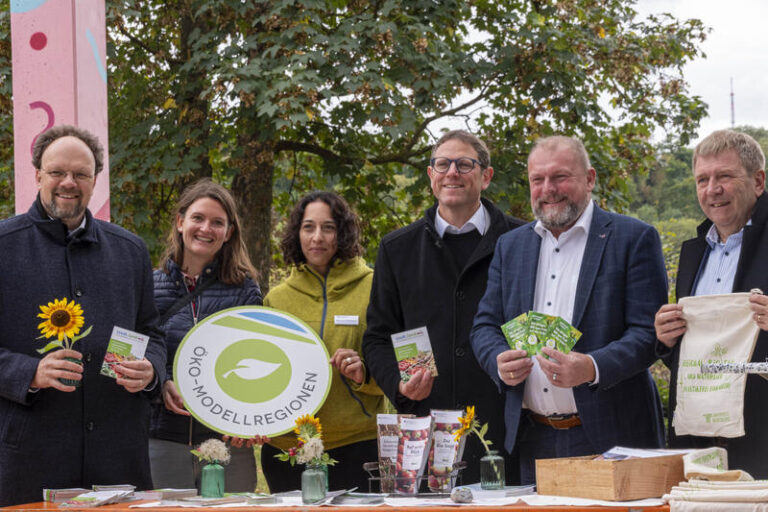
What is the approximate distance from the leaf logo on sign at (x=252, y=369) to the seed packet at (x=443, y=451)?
848 mm

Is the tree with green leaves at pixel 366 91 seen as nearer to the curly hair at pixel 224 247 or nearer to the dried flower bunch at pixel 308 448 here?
the curly hair at pixel 224 247

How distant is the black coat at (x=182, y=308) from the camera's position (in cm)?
425

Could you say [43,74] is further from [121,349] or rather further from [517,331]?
[517,331]

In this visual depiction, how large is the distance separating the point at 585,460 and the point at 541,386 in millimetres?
587

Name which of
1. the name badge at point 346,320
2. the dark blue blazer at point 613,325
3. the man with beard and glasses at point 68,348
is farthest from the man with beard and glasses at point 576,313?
the man with beard and glasses at point 68,348

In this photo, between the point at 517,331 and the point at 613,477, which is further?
the point at 517,331

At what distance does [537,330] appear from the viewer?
3.39 m

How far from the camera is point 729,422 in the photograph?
3.26m

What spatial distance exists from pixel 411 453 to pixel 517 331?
2.16 ft

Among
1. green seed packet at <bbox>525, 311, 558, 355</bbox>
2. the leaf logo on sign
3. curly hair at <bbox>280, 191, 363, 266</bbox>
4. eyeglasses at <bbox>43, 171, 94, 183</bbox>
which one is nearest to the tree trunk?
curly hair at <bbox>280, 191, 363, 266</bbox>

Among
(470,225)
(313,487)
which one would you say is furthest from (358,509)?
(470,225)

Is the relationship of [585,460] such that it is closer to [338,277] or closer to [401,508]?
[401,508]

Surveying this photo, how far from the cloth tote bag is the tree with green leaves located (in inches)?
170

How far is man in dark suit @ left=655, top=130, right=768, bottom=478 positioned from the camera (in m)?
3.39
